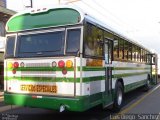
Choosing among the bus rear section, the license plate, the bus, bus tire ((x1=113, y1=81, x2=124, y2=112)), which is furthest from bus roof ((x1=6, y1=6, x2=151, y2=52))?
bus tire ((x1=113, y1=81, x2=124, y2=112))

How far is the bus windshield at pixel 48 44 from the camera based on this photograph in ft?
28.0

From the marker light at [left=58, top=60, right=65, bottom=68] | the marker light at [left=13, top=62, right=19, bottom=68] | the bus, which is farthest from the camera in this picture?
the marker light at [left=13, top=62, right=19, bottom=68]

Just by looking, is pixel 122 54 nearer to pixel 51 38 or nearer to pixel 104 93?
pixel 104 93

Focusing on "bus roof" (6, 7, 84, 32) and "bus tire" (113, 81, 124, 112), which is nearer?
"bus roof" (6, 7, 84, 32)

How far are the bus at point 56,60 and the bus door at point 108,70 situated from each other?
3 centimetres

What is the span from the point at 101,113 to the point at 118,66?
180 centimetres

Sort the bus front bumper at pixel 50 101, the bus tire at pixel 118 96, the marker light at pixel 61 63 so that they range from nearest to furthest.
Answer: the bus front bumper at pixel 50 101 → the marker light at pixel 61 63 → the bus tire at pixel 118 96

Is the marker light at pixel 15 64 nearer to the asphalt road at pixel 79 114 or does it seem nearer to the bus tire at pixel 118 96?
the asphalt road at pixel 79 114

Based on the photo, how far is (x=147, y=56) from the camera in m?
20.3

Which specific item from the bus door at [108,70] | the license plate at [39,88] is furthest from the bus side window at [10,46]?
the bus door at [108,70]

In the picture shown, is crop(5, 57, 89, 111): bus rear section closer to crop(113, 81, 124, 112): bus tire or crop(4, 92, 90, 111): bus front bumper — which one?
crop(4, 92, 90, 111): bus front bumper

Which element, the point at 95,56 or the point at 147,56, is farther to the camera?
the point at 147,56

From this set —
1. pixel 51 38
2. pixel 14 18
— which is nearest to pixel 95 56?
pixel 51 38

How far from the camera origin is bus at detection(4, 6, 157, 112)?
8445 millimetres
